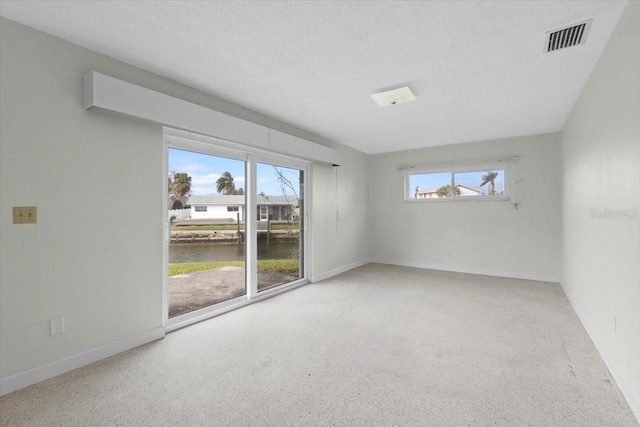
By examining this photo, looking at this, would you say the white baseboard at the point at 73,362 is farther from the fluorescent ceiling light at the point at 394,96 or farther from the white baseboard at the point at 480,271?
the white baseboard at the point at 480,271

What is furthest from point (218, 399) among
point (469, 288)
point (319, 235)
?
point (469, 288)

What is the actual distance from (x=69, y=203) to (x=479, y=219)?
5.85 m

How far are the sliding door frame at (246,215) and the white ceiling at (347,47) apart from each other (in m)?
0.55

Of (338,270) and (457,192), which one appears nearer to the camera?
(338,270)

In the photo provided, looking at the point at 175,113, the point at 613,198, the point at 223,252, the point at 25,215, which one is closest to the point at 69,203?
the point at 25,215

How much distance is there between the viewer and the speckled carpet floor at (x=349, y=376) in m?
1.72

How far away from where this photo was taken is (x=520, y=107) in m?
3.65

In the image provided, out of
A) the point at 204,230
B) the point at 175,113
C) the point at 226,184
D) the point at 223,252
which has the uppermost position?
the point at 175,113

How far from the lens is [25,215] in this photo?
6.61 feet

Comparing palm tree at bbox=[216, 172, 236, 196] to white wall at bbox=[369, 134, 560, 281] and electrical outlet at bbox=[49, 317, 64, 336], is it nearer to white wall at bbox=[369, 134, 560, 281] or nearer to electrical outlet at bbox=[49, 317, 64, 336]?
electrical outlet at bbox=[49, 317, 64, 336]

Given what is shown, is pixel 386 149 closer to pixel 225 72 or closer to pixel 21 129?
pixel 225 72

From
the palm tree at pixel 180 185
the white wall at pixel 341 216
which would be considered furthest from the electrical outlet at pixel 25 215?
the white wall at pixel 341 216

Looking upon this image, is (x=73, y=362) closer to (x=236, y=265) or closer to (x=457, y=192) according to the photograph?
(x=236, y=265)

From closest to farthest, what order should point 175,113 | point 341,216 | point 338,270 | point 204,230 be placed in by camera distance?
point 175,113, point 204,230, point 338,270, point 341,216
